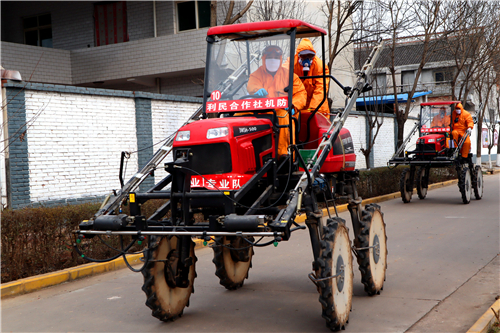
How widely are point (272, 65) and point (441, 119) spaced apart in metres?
13.0

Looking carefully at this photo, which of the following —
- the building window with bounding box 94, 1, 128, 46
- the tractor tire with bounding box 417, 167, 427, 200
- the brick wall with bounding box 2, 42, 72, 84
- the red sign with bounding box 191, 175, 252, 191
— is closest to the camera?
the red sign with bounding box 191, 175, 252, 191

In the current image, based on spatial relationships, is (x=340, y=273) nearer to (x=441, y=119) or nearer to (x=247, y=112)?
(x=247, y=112)

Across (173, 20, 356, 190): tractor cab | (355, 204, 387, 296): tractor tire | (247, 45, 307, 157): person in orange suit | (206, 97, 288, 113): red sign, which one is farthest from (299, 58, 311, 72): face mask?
(355, 204, 387, 296): tractor tire

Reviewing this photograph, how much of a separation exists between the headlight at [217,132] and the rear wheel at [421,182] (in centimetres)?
1293

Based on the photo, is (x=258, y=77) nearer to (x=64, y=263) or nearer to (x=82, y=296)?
(x=82, y=296)

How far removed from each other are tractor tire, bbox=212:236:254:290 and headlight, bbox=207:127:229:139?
1.93 meters

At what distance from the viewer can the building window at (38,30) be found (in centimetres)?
2269

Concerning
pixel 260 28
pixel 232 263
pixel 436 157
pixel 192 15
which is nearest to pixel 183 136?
pixel 260 28

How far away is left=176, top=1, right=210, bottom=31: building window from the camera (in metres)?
19.3

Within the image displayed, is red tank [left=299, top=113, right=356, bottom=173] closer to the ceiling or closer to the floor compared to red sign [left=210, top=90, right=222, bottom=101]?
closer to the floor

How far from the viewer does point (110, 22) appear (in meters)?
21.3

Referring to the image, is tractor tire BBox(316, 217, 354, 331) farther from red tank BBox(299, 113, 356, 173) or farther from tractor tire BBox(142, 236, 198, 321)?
tractor tire BBox(142, 236, 198, 321)

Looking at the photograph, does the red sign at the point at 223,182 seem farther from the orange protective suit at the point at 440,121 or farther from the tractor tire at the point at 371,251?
the orange protective suit at the point at 440,121

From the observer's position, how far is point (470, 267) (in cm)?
788
